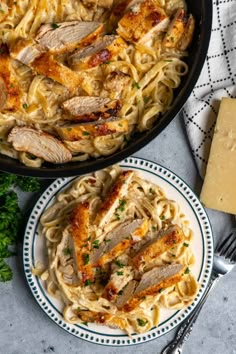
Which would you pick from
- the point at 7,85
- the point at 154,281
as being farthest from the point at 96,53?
the point at 154,281

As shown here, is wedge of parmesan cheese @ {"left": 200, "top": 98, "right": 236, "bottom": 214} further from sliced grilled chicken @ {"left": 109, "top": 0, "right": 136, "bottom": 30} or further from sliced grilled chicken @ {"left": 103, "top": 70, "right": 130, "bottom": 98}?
sliced grilled chicken @ {"left": 109, "top": 0, "right": 136, "bottom": 30}

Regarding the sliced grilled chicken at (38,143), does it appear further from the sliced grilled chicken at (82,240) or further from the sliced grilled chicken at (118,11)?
the sliced grilled chicken at (118,11)

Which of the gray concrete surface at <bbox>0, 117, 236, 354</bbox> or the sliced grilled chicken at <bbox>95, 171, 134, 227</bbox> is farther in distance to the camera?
the gray concrete surface at <bbox>0, 117, 236, 354</bbox>

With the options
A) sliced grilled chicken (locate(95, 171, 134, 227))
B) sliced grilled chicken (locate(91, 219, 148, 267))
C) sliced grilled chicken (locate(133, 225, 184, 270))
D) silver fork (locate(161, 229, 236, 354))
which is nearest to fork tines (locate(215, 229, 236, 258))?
silver fork (locate(161, 229, 236, 354))

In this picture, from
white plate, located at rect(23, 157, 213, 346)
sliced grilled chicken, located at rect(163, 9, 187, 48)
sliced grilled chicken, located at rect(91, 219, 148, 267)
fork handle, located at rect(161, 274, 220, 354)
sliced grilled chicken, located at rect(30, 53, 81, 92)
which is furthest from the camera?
fork handle, located at rect(161, 274, 220, 354)

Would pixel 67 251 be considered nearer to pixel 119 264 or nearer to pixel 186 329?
pixel 119 264

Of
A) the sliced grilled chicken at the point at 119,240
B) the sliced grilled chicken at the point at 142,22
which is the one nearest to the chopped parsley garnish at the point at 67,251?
the sliced grilled chicken at the point at 119,240

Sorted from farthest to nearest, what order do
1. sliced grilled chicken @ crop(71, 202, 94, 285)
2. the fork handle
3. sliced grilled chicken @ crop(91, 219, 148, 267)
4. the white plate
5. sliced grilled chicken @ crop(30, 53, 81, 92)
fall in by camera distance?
1. the fork handle
2. the white plate
3. sliced grilled chicken @ crop(91, 219, 148, 267)
4. sliced grilled chicken @ crop(71, 202, 94, 285)
5. sliced grilled chicken @ crop(30, 53, 81, 92)
